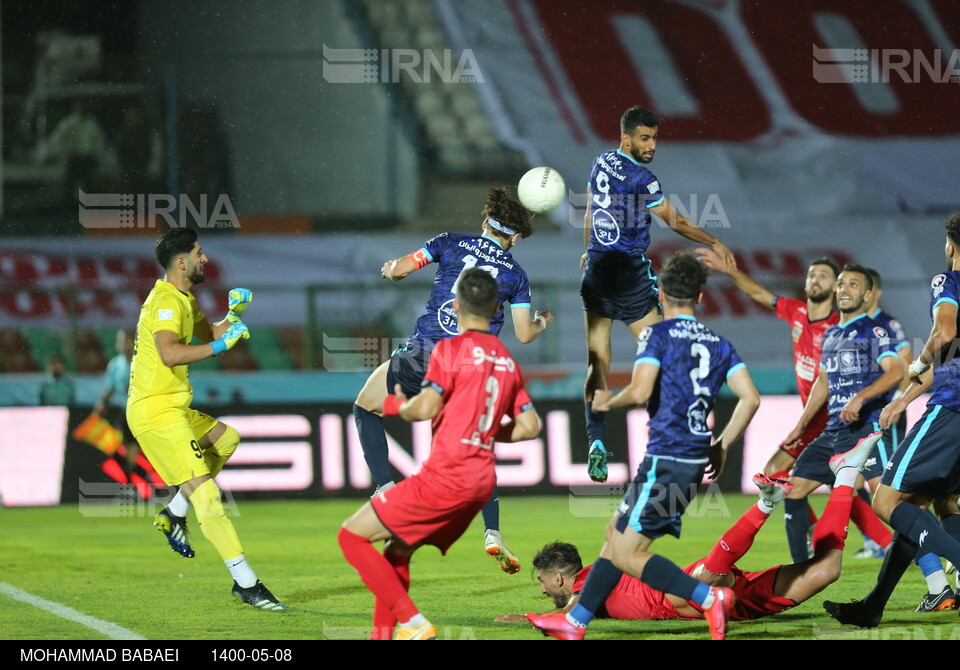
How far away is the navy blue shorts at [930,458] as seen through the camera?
646cm

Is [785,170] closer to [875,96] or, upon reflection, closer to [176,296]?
[875,96]

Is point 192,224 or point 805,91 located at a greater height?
point 805,91

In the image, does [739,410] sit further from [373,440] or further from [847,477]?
[373,440]

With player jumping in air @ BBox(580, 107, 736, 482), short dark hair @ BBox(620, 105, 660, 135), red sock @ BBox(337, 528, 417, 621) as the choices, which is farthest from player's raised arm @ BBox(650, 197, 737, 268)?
red sock @ BBox(337, 528, 417, 621)

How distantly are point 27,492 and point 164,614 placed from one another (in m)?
7.09

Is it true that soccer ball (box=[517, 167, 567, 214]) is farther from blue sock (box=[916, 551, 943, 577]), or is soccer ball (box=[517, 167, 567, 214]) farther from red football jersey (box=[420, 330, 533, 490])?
blue sock (box=[916, 551, 943, 577])

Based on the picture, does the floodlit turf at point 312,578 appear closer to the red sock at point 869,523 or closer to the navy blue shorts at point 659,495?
the red sock at point 869,523

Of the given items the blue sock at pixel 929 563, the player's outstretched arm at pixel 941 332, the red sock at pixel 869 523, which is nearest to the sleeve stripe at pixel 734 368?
the player's outstretched arm at pixel 941 332

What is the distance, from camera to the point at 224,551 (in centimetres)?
727

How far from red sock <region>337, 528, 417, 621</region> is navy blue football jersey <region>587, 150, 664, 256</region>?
3.21 m

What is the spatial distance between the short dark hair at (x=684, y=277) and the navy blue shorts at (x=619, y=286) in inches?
92.9

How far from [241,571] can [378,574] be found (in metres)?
2.06

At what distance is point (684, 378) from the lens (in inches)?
225
